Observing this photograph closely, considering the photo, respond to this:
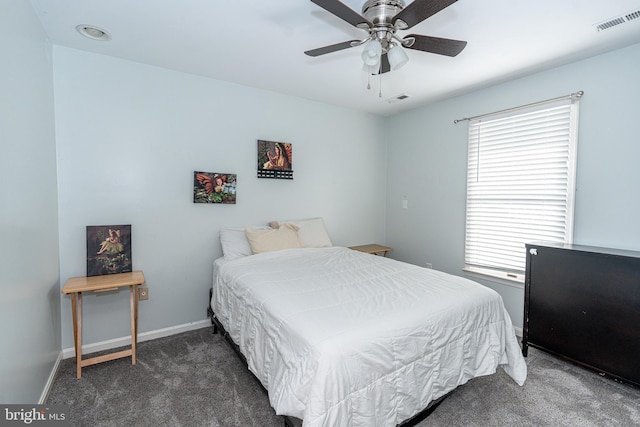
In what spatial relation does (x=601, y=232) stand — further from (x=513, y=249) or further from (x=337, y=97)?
(x=337, y=97)

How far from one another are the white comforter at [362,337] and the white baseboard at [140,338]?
0.76 metres

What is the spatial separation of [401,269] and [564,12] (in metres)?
2.04

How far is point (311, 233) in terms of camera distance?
3.34 m

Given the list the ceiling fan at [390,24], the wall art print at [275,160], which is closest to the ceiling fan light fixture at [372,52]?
the ceiling fan at [390,24]

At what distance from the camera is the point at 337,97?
137 inches

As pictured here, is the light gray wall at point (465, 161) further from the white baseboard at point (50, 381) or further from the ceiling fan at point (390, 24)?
the white baseboard at point (50, 381)

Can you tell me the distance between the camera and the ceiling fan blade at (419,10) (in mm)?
1326

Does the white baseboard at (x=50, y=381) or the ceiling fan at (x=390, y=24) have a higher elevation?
the ceiling fan at (x=390, y=24)

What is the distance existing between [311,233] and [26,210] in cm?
233

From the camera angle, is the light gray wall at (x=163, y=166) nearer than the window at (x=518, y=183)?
Yes

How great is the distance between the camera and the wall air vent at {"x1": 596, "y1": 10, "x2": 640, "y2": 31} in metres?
1.84

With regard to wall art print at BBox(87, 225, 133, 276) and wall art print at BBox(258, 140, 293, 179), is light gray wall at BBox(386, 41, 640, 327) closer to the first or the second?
wall art print at BBox(258, 140, 293, 179)

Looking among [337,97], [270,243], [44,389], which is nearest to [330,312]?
[270,243]

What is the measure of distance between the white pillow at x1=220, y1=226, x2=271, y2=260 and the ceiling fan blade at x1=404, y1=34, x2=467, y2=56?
221 centimetres
